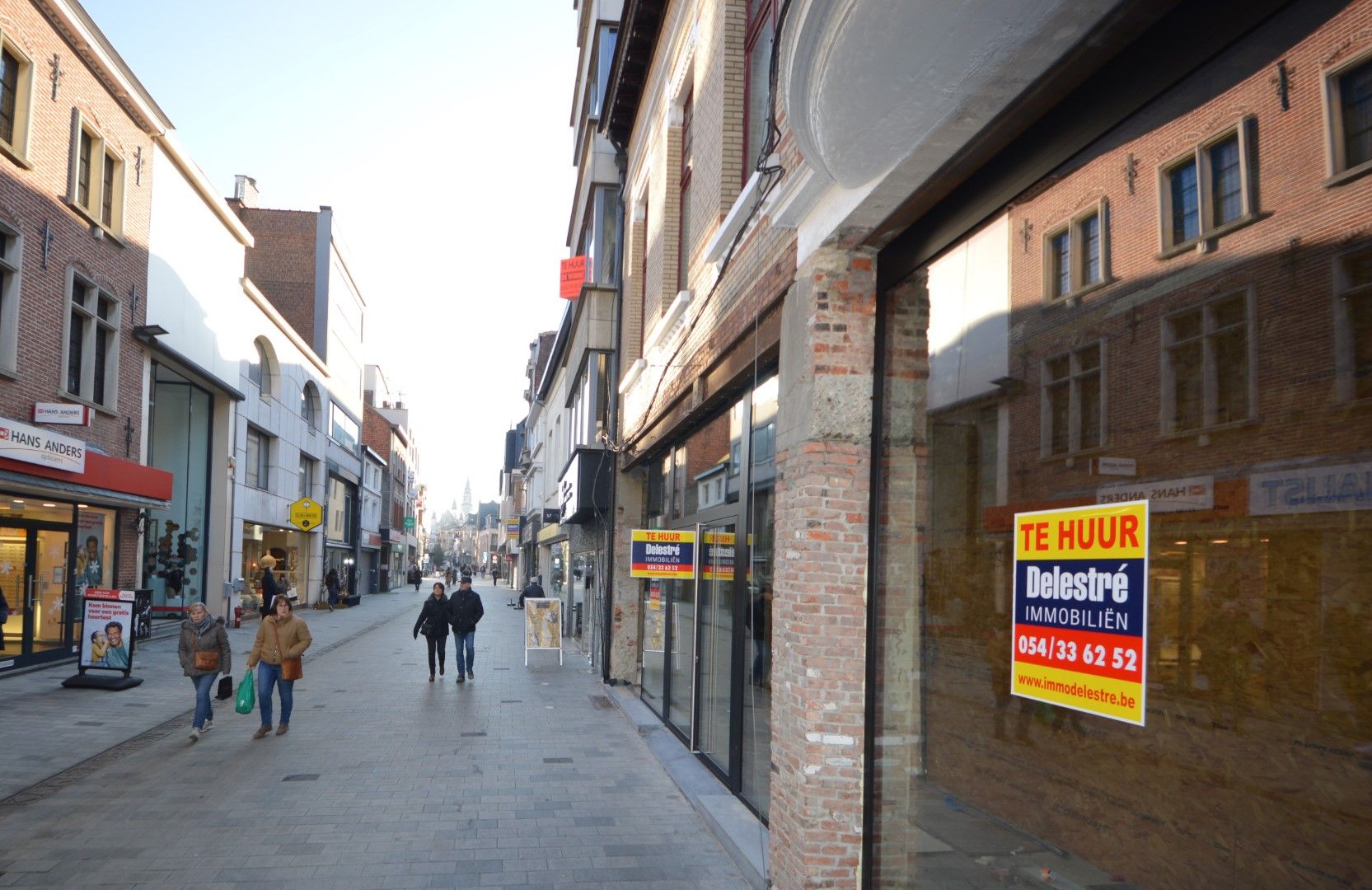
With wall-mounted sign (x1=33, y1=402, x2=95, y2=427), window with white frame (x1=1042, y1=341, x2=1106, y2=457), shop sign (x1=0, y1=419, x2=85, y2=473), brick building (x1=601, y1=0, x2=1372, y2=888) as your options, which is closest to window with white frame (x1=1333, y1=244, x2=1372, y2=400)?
brick building (x1=601, y1=0, x2=1372, y2=888)

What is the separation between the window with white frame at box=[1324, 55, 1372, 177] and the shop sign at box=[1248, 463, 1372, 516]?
2.59 ft

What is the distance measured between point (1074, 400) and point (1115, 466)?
411 millimetres

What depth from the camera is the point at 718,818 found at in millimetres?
8008

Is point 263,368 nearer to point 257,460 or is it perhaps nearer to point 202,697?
point 257,460

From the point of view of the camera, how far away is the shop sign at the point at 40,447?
47.6 ft

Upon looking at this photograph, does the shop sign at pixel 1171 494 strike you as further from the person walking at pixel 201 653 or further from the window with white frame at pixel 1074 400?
the person walking at pixel 201 653

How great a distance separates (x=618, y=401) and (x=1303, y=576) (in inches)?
575

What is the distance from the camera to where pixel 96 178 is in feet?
61.1

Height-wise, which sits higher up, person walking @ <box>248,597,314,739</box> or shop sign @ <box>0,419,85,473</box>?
shop sign @ <box>0,419,85,473</box>

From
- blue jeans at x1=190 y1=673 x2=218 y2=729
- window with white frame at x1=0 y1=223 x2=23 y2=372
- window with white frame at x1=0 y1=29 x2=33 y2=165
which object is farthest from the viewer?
window with white frame at x1=0 y1=223 x2=23 y2=372

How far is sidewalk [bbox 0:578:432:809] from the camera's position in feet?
32.4

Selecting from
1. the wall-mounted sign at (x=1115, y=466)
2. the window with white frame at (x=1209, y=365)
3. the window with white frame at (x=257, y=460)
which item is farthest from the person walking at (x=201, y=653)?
the window with white frame at (x=257, y=460)

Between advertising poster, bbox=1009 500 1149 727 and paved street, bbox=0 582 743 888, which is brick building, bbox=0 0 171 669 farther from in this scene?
advertising poster, bbox=1009 500 1149 727

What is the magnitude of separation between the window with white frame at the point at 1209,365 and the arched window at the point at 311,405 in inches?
1538
